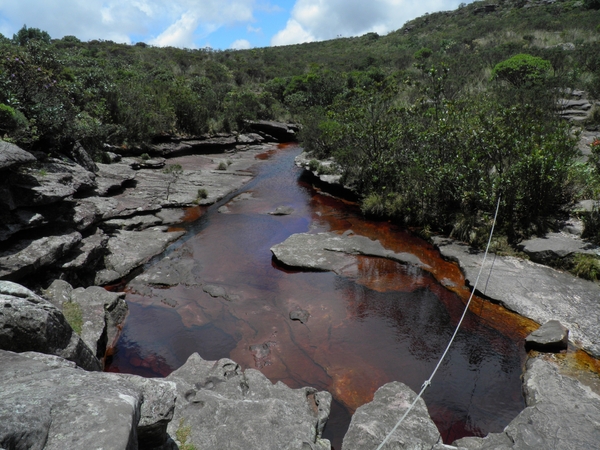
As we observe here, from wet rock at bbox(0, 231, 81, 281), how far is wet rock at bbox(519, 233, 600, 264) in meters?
11.2

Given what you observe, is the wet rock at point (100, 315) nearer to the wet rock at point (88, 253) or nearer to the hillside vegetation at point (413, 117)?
the wet rock at point (88, 253)

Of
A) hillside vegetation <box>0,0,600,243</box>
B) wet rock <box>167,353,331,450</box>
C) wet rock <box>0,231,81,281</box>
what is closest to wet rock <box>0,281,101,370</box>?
wet rock <box>167,353,331,450</box>

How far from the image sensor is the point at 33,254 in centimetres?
838

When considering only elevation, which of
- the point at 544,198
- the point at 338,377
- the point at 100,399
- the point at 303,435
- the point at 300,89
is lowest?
the point at 338,377

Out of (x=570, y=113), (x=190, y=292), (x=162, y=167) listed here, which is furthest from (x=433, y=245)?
(x=162, y=167)

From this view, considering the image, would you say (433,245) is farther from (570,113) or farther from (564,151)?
(570,113)

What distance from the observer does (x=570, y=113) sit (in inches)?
718

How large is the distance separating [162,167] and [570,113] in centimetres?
1977

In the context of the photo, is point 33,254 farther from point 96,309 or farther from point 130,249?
point 130,249

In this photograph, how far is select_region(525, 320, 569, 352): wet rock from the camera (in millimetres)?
6828

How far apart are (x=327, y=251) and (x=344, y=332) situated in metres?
3.55

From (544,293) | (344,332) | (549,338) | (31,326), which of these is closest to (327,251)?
(344,332)

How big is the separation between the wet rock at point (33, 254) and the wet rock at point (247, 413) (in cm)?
445

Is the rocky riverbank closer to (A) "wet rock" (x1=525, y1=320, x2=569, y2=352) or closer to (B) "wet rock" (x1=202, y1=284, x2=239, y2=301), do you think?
(B) "wet rock" (x1=202, y1=284, x2=239, y2=301)
